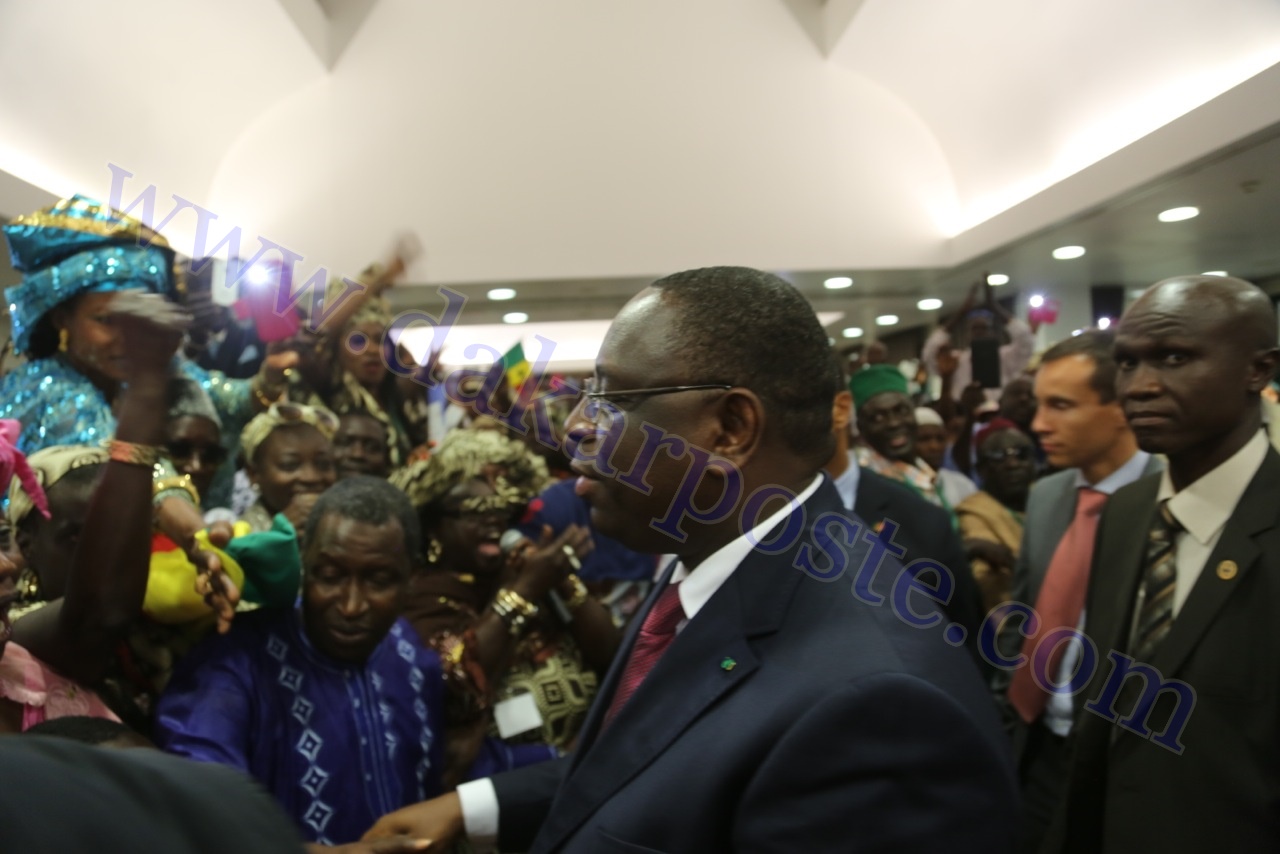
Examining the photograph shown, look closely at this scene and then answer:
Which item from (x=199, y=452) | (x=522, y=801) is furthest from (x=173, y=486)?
(x=522, y=801)

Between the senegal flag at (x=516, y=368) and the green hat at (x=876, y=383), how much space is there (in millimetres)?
1772

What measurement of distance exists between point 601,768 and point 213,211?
20.1ft

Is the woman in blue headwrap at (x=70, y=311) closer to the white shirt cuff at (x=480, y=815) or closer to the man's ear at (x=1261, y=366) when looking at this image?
the white shirt cuff at (x=480, y=815)

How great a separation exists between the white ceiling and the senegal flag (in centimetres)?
170

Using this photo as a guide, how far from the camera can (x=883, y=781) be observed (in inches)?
35.4

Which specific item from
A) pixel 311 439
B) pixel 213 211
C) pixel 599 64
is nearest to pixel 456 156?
pixel 599 64

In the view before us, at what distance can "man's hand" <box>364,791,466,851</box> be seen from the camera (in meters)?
1.54

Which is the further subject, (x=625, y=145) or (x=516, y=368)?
(x=625, y=145)

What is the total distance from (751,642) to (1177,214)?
4.79 metres

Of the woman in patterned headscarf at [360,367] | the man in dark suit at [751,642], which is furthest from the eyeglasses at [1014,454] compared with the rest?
the man in dark suit at [751,642]

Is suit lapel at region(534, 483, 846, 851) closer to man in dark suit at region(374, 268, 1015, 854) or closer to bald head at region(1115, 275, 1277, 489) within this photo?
man in dark suit at region(374, 268, 1015, 854)

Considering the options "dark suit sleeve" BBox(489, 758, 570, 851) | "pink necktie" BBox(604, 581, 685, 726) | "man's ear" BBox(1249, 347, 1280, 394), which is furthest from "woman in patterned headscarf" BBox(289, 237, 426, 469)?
"man's ear" BBox(1249, 347, 1280, 394)

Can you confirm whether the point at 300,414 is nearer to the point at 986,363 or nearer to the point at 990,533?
the point at 990,533

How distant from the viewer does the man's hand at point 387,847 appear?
1.49m
